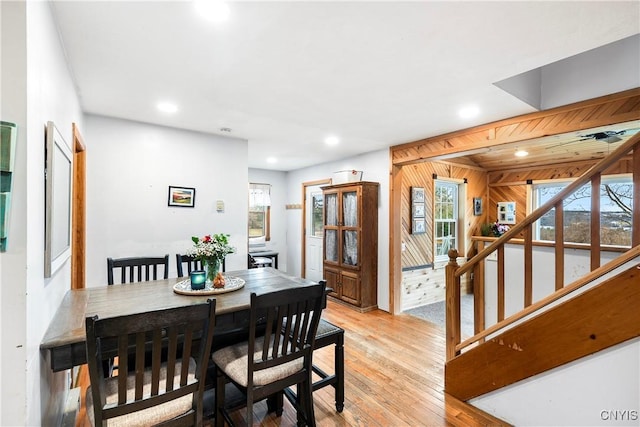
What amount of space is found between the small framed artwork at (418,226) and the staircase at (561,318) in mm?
2367

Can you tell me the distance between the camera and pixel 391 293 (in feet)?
14.0

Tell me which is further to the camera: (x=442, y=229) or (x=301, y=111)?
(x=442, y=229)

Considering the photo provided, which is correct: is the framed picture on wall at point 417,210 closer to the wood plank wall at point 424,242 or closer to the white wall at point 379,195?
the wood plank wall at point 424,242

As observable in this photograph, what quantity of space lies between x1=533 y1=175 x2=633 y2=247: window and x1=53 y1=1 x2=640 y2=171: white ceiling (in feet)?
7.43

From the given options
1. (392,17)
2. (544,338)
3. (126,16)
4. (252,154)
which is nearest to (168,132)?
(252,154)

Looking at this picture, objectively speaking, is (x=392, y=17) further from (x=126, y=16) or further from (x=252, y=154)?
(x=252, y=154)

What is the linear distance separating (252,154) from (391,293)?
3106 mm

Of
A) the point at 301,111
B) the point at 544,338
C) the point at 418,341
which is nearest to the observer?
the point at 544,338

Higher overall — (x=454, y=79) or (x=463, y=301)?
(x=454, y=79)

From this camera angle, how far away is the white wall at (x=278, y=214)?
6.47m

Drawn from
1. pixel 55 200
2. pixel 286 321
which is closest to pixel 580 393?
pixel 286 321

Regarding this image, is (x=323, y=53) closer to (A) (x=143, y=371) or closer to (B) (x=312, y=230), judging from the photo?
(A) (x=143, y=371)

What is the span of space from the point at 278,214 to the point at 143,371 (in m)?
5.30

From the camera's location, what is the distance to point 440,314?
4.39 meters
